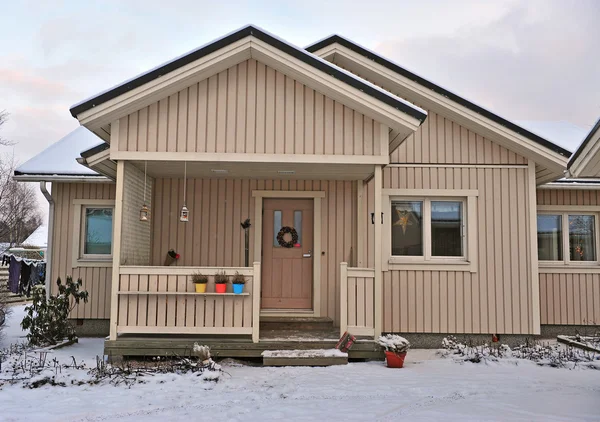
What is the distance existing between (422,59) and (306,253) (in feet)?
71.5

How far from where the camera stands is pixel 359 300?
22.9 ft

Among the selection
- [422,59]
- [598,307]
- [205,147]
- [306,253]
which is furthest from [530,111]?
[205,147]

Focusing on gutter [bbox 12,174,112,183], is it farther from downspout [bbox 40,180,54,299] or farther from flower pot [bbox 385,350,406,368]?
flower pot [bbox 385,350,406,368]

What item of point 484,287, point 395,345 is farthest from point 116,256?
point 484,287

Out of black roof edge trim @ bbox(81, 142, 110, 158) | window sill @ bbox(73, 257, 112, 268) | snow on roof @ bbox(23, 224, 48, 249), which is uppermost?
black roof edge trim @ bbox(81, 142, 110, 158)

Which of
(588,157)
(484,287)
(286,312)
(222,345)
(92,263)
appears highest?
(588,157)

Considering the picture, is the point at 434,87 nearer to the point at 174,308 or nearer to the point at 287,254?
the point at 287,254

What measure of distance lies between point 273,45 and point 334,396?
439 cm

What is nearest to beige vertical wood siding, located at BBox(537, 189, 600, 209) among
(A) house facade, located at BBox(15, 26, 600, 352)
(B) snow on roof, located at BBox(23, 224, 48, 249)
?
(A) house facade, located at BBox(15, 26, 600, 352)

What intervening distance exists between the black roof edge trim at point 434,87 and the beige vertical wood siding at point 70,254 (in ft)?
15.3

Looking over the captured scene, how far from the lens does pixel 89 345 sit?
8.16 metres

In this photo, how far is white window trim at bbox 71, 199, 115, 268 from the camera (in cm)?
912

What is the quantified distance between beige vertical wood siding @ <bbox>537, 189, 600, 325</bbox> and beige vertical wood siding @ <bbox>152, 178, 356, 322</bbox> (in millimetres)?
3636

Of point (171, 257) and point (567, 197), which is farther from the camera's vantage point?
point (567, 197)
